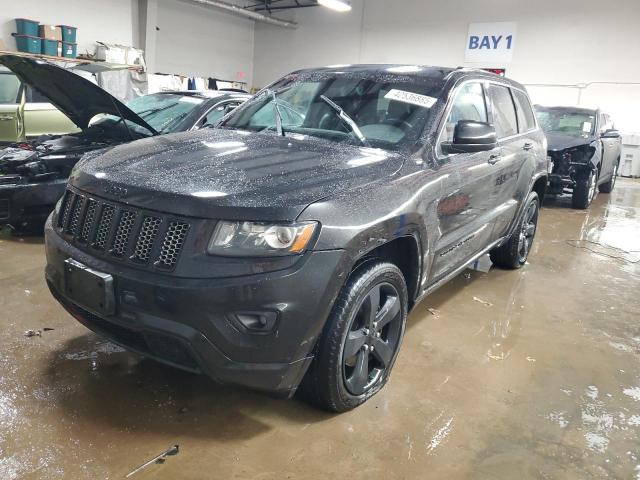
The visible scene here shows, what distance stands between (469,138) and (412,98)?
0.41 meters

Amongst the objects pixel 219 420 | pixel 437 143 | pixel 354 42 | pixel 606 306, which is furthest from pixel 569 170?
pixel 354 42

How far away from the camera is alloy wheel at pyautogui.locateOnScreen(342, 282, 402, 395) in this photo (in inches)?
87.6

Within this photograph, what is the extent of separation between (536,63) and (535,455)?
1411 cm

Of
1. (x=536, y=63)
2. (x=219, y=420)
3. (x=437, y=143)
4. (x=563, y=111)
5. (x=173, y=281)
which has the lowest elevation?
(x=219, y=420)

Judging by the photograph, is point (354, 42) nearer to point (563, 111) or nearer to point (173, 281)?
point (563, 111)

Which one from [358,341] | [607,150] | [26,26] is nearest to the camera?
[358,341]

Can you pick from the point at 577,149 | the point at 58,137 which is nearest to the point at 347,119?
the point at 58,137

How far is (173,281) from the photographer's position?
1790mm

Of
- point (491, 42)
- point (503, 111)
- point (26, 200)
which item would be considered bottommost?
point (26, 200)

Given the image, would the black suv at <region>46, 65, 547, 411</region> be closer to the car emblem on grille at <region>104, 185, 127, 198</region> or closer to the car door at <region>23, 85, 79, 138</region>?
the car emblem on grille at <region>104, 185, 127, 198</region>

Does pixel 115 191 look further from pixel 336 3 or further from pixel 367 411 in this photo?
pixel 336 3

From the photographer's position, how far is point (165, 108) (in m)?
5.26

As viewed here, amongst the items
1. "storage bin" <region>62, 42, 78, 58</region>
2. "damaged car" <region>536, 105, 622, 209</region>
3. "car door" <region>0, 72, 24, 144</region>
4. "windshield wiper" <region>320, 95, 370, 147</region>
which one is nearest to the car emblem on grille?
"windshield wiper" <region>320, 95, 370, 147</region>

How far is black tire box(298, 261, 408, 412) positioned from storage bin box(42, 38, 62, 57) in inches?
464
